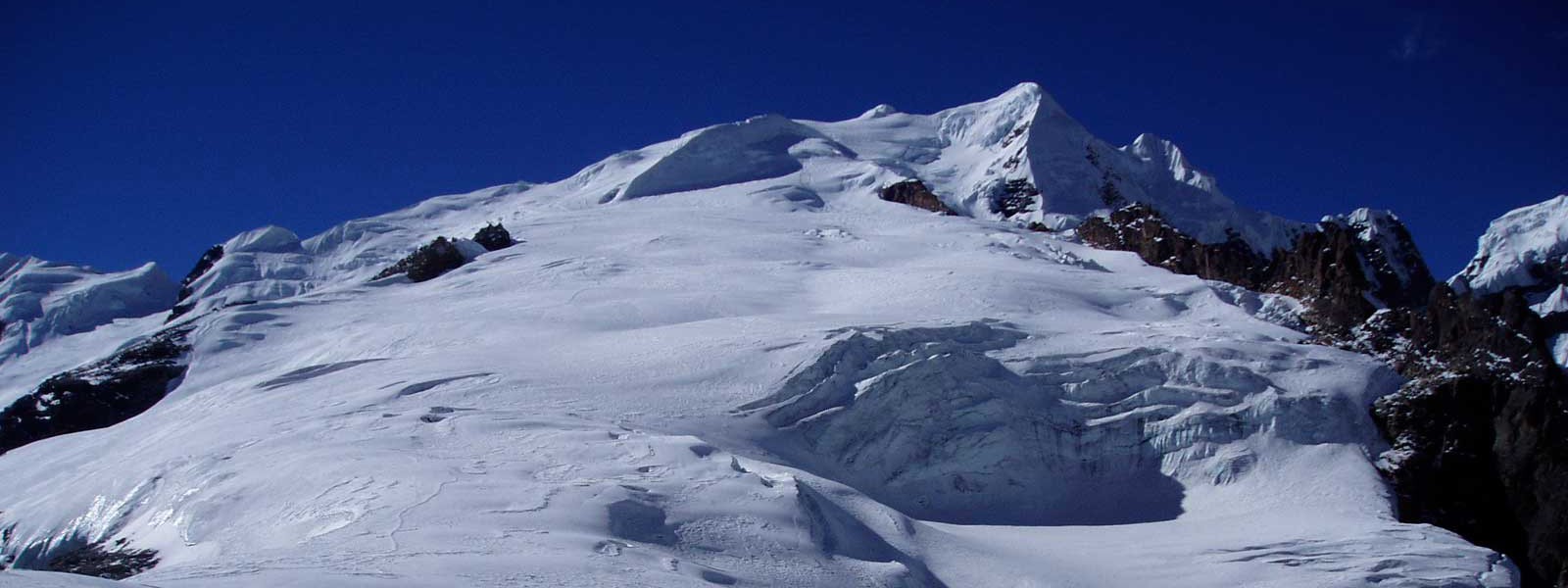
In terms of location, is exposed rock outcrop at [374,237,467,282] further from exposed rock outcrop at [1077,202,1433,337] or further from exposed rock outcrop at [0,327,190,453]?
exposed rock outcrop at [1077,202,1433,337]

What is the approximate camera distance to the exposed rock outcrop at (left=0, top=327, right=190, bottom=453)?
39062 millimetres

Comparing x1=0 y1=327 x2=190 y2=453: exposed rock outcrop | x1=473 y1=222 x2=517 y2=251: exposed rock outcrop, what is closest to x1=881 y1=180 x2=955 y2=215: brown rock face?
x1=473 y1=222 x2=517 y2=251: exposed rock outcrop

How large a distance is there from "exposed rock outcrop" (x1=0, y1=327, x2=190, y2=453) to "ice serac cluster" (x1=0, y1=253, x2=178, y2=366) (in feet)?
95.4

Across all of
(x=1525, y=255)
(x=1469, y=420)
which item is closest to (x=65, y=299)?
(x=1469, y=420)

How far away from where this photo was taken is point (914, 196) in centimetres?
6394

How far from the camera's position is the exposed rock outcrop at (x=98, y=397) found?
39062 millimetres

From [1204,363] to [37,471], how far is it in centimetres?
2858

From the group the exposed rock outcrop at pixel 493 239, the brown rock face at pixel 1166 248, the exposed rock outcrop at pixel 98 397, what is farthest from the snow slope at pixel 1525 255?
the exposed rock outcrop at pixel 98 397

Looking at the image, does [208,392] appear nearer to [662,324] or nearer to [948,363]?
[662,324]

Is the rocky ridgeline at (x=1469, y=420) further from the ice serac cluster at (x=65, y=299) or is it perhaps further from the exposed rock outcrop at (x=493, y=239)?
the ice serac cluster at (x=65, y=299)

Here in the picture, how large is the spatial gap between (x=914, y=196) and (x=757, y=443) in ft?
128

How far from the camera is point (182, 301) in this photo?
229 ft

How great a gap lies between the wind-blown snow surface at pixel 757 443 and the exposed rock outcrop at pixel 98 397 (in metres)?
1.26

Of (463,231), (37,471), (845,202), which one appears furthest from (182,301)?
(37,471)
